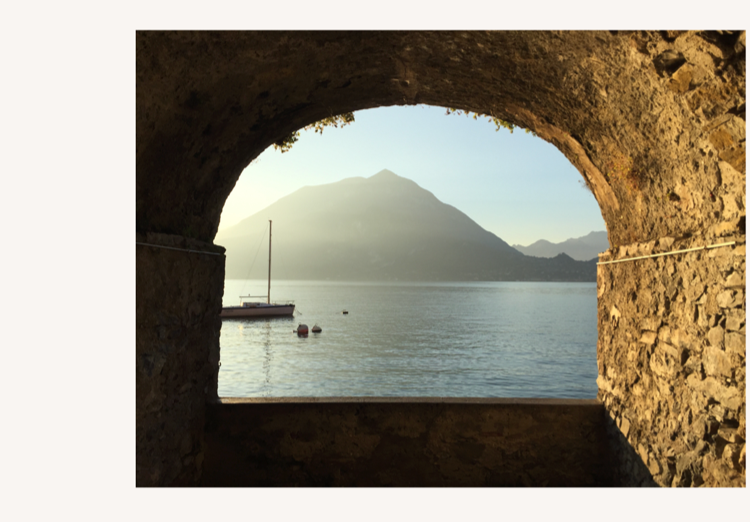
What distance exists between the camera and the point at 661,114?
3311 mm

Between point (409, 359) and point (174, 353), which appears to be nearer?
point (174, 353)

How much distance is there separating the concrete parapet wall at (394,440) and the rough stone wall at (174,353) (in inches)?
13.4

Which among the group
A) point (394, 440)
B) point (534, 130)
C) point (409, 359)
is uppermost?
point (534, 130)

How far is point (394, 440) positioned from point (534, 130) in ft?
10.9

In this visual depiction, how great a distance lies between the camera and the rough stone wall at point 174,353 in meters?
3.74

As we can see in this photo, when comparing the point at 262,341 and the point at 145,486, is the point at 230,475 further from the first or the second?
the point at 262,341

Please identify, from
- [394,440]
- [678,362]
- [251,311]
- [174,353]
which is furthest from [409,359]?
[678,362]

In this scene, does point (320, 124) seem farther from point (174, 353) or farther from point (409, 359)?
point (409, 359)

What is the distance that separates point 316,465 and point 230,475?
82 centimetres

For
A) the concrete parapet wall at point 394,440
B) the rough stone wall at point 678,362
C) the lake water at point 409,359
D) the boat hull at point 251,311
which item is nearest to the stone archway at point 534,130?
the rough stone wall at point 678,362

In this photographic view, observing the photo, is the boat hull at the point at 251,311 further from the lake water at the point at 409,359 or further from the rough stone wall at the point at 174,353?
the rough stone wall at the point at 174,353

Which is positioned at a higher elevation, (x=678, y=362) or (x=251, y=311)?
(x=678, y=362)

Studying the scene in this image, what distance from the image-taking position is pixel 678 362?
11.7 feet

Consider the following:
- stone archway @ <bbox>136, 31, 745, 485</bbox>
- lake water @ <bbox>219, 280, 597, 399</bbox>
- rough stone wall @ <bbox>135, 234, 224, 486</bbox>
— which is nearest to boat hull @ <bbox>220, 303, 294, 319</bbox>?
lake water @ <bbox>219, 280, 597, 399</bbox>
